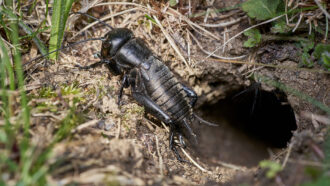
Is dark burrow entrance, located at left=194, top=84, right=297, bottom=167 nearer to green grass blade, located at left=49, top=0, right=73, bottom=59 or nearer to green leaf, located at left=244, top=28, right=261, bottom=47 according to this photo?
green leaf, located at left=244, top=28, right=261, bottom=47

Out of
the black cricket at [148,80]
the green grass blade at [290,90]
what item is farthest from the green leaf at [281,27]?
the black cricket at [148,80]

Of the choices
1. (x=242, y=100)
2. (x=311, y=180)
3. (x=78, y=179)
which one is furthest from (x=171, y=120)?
(x=242, y=100)

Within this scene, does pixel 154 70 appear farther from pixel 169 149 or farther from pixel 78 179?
pixel 78 179

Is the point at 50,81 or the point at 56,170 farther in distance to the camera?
the point at 50,81

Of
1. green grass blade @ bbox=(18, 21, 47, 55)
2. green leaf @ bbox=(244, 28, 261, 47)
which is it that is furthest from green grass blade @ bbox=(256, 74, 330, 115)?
green grass blade @ bbox=(18, 21, 47, 55)

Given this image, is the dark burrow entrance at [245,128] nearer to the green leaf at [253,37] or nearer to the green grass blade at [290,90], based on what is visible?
the green grass blade at [290,90]

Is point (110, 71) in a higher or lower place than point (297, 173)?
higher
